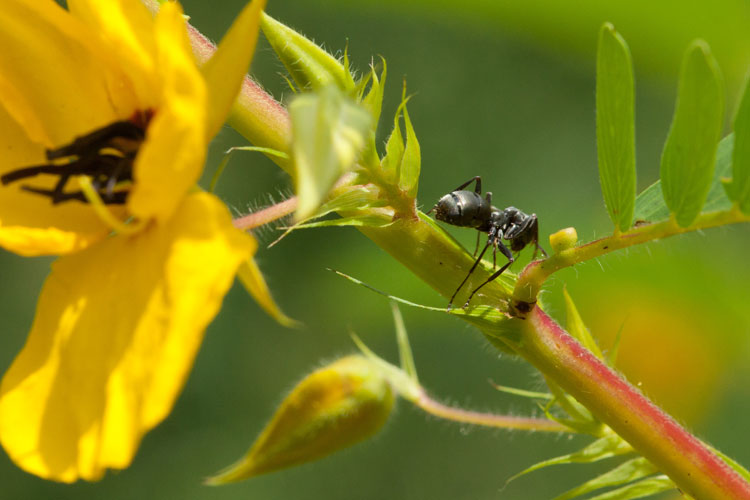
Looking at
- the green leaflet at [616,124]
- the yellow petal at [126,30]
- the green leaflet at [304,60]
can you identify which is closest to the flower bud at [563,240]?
the green leaflet at [616,124]

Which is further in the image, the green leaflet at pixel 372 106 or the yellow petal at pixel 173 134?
the green leaflet at pixel 372 106

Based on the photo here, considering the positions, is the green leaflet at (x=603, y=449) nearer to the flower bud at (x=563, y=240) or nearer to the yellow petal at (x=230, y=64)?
the flower bud at (x=563, y=240)

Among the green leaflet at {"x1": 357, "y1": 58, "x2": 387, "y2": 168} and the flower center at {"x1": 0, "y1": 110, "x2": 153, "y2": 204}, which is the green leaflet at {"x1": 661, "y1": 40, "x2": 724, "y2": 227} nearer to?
the green leaflet at {"x1": 357, "y1": 58, "x2": 387, "y2": 168}

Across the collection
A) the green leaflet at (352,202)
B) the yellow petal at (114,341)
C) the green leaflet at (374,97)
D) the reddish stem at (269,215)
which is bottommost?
the yellow petal at (114,341)

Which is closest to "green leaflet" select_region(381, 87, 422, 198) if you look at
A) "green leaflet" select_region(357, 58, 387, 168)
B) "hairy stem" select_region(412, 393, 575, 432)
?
"green leaflet" select_region(357, 58, 387, 168)

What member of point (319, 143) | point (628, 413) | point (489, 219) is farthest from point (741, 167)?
point (489, 219)

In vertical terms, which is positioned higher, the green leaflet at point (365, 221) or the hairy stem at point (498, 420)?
the green leaflet at point (365, 221)
